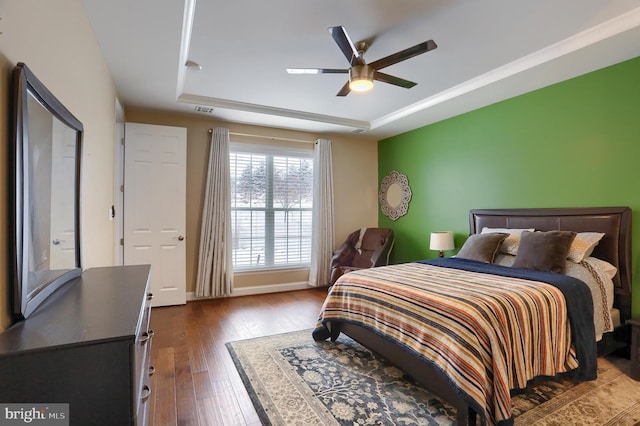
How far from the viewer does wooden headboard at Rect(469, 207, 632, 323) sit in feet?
8.86

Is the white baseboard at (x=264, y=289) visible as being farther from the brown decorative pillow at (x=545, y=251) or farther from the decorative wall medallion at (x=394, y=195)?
the brown decorative pillow at (x=545, y=251)

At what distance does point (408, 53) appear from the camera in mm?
2227

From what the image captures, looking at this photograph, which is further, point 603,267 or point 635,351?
point 603,267

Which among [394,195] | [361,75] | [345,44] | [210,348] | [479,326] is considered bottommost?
[210,348]

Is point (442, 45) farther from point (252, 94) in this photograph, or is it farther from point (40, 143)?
point (40, 143)

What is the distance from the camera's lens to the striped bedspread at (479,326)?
168 centimetres

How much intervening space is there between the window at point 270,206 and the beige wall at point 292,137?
0.77 ft

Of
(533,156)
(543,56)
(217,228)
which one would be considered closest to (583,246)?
(533,156)

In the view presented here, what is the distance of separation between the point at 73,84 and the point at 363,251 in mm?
4113

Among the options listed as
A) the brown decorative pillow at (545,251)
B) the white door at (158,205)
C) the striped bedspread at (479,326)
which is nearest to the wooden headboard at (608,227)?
the brown decorative pillow at (545,251)

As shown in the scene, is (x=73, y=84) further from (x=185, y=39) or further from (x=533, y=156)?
(x=533, y=156)

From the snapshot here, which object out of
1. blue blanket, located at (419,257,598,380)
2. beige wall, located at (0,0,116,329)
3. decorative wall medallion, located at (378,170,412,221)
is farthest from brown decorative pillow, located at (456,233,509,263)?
beige wall, located at (0,0,116,329)

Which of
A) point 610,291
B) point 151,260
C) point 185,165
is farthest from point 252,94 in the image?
point 610,291

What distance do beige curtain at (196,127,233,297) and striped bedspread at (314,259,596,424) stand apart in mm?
2429
